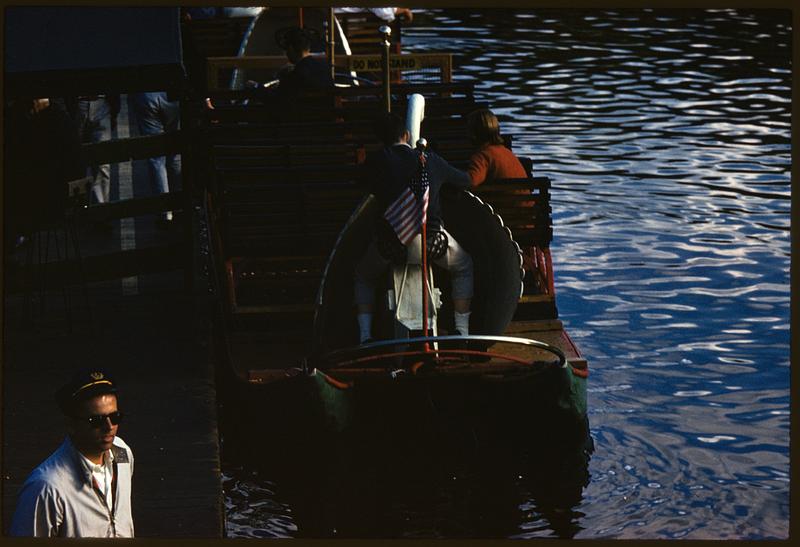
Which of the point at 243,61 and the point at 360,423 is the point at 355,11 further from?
the point at 360,423

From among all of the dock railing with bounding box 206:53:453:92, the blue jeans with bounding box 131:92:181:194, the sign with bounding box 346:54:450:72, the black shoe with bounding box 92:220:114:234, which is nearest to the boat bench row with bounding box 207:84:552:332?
the blue jeans with bounding box 131:92:181:194

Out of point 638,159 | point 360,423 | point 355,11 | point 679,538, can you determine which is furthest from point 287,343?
point 355,11

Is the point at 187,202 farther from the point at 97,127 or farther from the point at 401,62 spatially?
the point at 401,62

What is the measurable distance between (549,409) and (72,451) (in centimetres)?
529

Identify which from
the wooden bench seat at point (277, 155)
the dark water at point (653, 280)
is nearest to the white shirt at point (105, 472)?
the dark water at point (653, 280)

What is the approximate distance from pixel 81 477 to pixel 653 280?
12.4 m

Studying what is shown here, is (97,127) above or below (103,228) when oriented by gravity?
above

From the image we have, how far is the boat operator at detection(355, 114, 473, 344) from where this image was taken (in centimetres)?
1063

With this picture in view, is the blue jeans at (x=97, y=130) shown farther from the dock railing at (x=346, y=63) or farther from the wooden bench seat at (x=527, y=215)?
the wooden bench seat at (x=527, y=215)

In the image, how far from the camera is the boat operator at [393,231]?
10633 millimetres

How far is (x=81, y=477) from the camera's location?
20.6 ft

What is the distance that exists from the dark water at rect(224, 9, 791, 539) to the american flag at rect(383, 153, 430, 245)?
1907 mm

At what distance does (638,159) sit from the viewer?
2416 cm

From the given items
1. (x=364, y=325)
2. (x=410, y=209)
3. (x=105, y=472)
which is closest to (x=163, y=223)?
(x=364, y=325)
